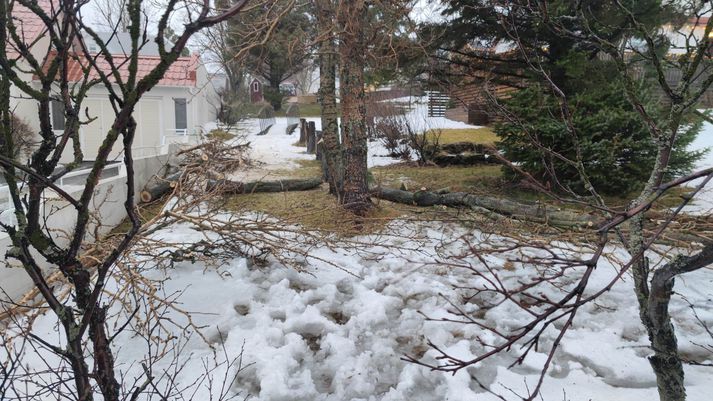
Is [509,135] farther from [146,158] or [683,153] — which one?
[146,158]

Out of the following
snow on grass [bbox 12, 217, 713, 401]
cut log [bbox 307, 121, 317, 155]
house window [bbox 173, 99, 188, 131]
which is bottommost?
snow on grass [bbox 12, 217, 713, 401]

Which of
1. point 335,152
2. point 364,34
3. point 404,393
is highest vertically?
point 364,34

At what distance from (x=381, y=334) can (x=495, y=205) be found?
11.4 ft

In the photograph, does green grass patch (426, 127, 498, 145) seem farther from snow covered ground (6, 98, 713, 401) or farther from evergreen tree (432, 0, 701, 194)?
snow covered ground (6, 98, 713, 401)

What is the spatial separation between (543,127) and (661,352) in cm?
583

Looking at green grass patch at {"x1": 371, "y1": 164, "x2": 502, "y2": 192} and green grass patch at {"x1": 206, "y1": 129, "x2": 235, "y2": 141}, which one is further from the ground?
green grass patch at {"x1": 206, "y1": 129, "x2": 235, "y2": 141}

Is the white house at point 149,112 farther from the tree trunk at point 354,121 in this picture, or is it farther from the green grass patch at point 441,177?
the tree trunk at point 354,121

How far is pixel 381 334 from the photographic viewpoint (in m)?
3.69

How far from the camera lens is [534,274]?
488cm

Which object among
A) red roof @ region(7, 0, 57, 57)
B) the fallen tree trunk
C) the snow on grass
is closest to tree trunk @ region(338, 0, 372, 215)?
the fallen tree trunk

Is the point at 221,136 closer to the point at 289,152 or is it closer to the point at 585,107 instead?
the point at 289,152

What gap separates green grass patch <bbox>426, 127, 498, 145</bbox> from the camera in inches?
579

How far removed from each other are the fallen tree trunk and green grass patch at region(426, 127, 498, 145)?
21.5 ft

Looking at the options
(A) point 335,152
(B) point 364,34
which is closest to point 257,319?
(B) point 364,34
